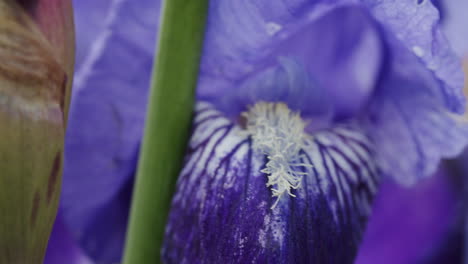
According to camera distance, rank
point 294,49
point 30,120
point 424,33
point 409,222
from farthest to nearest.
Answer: point 409,222 < point 294,49 < point 424,33 < point 30,120

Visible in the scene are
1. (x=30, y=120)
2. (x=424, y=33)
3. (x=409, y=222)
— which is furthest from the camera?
→ (x=409, y=222)

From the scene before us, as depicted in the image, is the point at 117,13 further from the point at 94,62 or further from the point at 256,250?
the point at 256,250

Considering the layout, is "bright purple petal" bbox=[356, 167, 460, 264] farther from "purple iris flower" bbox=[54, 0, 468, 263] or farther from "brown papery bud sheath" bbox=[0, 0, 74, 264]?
"brown papery bud sheath" bbox=[0, 0, 74, 264]

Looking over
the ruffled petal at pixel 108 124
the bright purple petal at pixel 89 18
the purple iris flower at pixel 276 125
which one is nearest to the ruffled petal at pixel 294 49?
the purple iris flower at pixel 276 125

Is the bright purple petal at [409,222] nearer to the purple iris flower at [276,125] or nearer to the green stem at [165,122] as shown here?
the purple iris flower at [276,125]

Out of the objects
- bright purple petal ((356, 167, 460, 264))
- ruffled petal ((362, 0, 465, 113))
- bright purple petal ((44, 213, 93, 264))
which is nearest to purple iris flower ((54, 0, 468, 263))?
ruffled petal ((362, 0, 465, 113))

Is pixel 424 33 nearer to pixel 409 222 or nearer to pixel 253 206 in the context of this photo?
pixel 253 206

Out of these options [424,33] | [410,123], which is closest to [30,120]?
[424,33]

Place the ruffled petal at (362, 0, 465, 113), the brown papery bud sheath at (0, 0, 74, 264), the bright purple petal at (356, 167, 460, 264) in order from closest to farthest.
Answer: the brown papery bud sheath at (0, 0, 74, 264) → the ruffled petal at (362, 0, 465, 113) → the bright purple petal at (356, 167, 460, 264)
